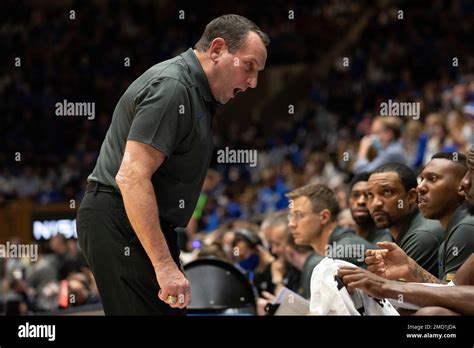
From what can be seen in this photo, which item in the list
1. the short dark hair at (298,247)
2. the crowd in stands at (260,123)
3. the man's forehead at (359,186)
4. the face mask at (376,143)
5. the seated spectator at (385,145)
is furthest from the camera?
the face mask at (376,143)

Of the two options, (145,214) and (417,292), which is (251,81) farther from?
(417,292)

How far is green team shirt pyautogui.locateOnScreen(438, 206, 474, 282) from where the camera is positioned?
3.56 m

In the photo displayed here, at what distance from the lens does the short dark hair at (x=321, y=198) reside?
505 centimetres

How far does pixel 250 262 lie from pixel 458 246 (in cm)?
306

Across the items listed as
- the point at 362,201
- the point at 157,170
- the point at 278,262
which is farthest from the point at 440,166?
the point at 278,262

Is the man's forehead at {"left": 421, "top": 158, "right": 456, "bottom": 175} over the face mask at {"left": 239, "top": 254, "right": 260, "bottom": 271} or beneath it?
over

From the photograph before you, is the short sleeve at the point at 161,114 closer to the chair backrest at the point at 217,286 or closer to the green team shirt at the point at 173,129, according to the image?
the green team shirt at the point at 173,129

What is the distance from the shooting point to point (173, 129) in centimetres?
315

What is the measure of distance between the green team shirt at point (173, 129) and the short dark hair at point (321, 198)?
70.2 inches

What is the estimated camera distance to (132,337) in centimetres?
308

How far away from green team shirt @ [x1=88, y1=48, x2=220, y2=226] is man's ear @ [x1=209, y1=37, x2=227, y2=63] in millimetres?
58

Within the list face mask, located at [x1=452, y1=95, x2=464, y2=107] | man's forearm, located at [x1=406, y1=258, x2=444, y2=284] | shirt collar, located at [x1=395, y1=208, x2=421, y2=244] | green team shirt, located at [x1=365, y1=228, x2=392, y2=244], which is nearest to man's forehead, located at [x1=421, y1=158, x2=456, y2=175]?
shirt collar, located at [x1=395, y1=208, x2=421, y2=244]
